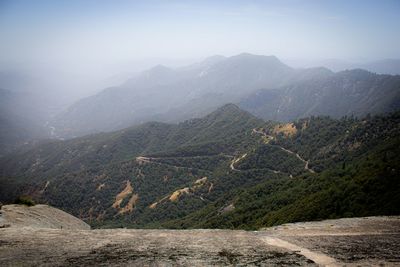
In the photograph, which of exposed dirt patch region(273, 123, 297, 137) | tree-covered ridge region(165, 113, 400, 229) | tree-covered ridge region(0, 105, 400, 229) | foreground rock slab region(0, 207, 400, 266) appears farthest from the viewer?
exposed dirt patch region(273, 123, 297, 137)

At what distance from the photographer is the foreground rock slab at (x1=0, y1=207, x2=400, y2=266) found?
13.0 metres

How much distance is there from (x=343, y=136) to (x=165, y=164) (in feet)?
286

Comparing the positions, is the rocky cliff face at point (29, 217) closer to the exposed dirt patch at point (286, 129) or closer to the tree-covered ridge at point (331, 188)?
the tree-covered ridge at point (331, 188)

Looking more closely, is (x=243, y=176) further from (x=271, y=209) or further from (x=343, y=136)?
(x=271, y=209)


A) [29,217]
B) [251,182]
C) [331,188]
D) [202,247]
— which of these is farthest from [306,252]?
[251,182]

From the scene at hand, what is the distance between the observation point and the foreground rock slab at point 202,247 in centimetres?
1298

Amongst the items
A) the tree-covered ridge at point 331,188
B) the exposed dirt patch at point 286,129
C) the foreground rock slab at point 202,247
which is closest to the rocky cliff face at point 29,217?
the foreground rock slab at point 202,247

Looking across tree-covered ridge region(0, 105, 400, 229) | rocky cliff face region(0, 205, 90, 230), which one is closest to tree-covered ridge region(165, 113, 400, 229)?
tree-covered ridge region(0, 105, 400, 229)

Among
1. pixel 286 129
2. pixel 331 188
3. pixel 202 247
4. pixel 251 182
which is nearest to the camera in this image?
pixel 202 247

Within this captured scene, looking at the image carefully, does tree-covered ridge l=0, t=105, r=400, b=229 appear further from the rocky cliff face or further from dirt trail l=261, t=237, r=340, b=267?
dirt trail l=261, t=237, r=340, b=267

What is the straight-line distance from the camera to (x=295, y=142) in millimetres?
162125

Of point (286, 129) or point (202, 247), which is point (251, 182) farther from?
point (202, 247)

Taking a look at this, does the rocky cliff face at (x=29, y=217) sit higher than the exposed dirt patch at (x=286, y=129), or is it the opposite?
the rocky cliff face at (x=29, y=217)

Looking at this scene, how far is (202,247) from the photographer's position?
1500 centimetres
